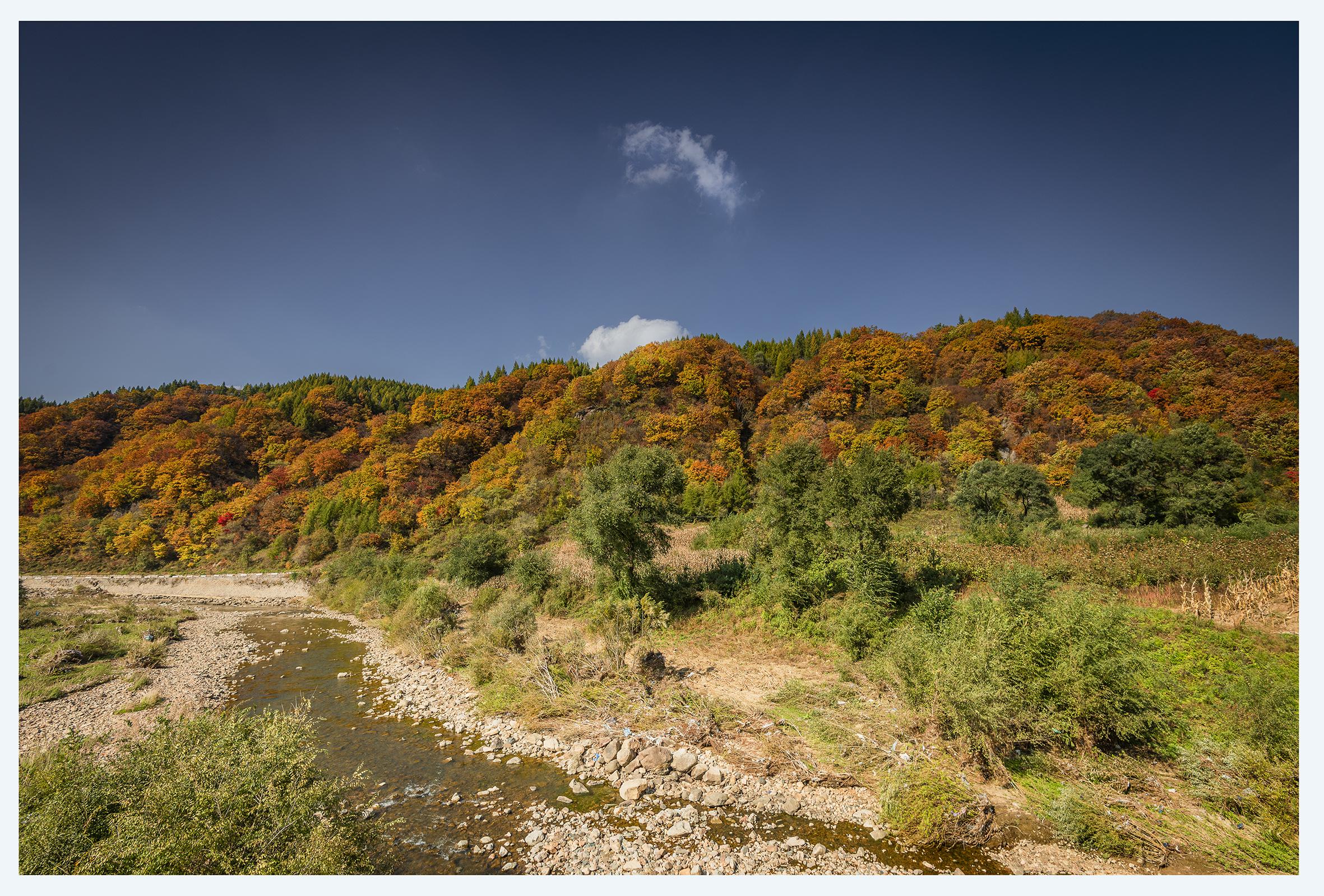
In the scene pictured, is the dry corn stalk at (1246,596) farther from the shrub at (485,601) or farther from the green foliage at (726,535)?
the shrub at (485,601)

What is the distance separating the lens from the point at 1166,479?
25.9 metres

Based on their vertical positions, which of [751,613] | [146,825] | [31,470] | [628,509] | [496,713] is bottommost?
[496,713]

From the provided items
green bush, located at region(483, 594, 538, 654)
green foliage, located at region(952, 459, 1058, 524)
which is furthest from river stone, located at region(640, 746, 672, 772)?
green foliage, located at region(952, 459, 1058, 524)

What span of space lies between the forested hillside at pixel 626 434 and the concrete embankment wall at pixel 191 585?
4.20 m

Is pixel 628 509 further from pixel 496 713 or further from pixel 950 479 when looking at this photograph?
pixel 950 479

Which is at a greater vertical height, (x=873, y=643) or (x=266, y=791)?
(x=266, y=791)

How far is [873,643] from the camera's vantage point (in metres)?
14.6

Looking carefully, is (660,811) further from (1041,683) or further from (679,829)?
(1041,683)

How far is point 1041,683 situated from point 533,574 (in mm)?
21137

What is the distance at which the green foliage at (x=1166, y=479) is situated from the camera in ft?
81.0

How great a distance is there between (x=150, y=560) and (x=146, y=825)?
6858 centimetres

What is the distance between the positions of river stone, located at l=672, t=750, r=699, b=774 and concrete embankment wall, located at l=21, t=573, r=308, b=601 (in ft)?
136

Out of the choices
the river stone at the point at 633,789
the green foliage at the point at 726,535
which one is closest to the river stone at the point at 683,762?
the river stone at the point at 633,789

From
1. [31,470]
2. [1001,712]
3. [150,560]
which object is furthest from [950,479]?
[31,470]
